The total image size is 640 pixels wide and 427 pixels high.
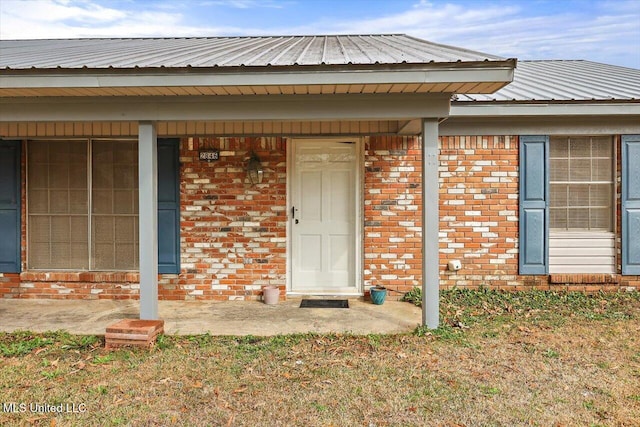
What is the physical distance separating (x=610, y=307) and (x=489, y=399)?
315cm

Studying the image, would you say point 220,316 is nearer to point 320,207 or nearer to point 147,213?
point 147,213

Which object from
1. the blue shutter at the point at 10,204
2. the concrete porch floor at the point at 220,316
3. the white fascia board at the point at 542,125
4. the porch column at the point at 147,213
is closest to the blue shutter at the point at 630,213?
the white fascia board at the point at 542,125

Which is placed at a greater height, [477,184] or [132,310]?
[477,184]

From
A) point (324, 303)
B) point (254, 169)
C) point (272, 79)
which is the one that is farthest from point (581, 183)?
point (272, 79)

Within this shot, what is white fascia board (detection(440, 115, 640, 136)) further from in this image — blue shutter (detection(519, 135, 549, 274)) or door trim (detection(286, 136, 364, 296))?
door trim (detection(286, 136, 364, 296))

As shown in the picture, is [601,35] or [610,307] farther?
[601,35]

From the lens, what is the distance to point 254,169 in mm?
5402

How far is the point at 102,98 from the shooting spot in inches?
157

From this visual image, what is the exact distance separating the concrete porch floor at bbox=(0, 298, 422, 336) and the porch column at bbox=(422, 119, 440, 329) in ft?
1.42

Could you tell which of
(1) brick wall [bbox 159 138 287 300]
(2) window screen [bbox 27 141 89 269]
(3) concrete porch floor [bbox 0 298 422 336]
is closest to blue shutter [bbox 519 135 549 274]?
(3) concrete porch floor [bbox 0 298 422 336]

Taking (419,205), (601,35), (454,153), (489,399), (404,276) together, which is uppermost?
(601,35)

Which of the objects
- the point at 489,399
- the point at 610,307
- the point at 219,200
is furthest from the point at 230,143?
the point at 610,307

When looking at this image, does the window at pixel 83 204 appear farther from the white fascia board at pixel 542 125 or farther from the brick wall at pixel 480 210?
the white fascia board at pixel 542 125

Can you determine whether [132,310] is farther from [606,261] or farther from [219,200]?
[606,261]
